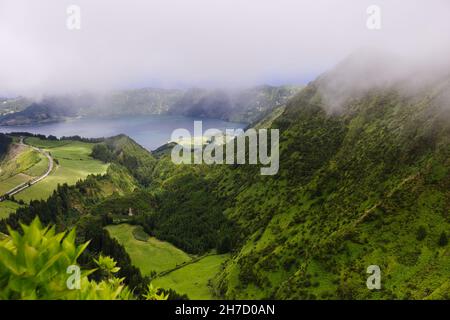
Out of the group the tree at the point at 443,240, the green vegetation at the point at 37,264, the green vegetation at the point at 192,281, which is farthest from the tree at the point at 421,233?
the green vegetation at the point at 37,264

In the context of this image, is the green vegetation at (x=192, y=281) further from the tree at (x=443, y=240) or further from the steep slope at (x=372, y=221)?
the tree at (x=443, y=240)

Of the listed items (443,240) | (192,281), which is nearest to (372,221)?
(443,240)

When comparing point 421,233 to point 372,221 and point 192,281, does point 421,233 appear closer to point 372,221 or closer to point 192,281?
point 372,221

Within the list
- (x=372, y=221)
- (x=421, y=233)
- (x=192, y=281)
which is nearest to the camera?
(x=421, y=233)

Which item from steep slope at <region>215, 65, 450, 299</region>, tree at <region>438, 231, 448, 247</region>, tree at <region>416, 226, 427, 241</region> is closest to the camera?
tree at <region>438, 231, 448, 247</region>

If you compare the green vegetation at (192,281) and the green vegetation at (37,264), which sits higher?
the green vegetation at (37,264)

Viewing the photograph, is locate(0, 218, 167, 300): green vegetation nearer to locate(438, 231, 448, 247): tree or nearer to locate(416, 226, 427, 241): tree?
locate(438, 231, 448, 247): tree

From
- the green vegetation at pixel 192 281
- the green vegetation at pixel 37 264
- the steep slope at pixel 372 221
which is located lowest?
the green vegetation at pixel 192 281

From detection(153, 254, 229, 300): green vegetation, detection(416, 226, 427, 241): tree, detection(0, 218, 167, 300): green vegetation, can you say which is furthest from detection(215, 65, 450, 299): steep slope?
detection(0, 218, 167, 300): green vegetation

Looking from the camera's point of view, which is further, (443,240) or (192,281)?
(192,281)
